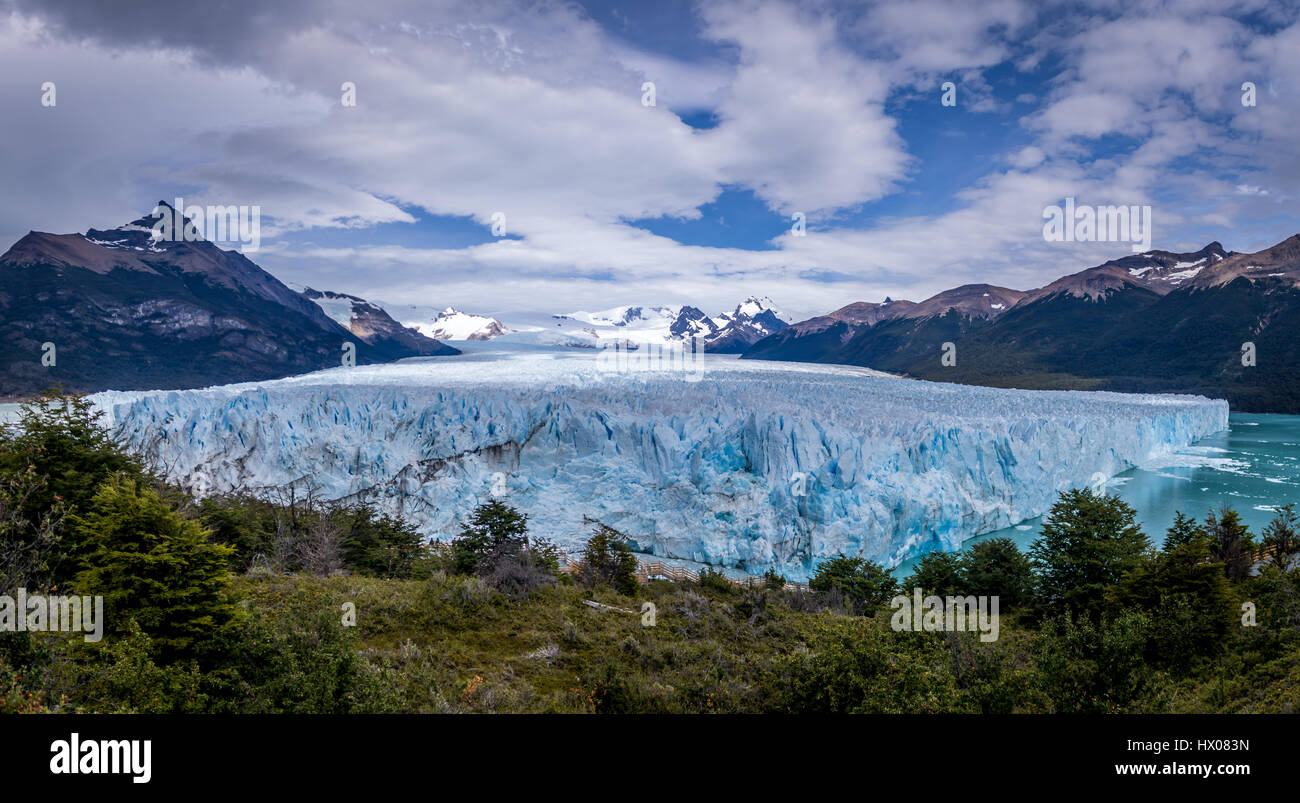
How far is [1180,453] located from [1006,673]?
40.0m

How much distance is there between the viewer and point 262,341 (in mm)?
82188

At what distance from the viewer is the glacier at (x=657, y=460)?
19312mm

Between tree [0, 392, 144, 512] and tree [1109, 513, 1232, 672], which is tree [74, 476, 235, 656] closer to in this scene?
tree [0, 392, 144, 512]

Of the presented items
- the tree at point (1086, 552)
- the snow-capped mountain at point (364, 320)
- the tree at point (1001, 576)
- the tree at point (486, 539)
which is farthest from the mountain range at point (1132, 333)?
the snow-capped mountain at point (364, 320)

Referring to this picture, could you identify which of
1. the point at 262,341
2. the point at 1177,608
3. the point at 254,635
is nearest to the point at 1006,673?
the point at 1177,608

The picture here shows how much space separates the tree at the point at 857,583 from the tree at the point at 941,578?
0.58 meters

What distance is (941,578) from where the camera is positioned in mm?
13922

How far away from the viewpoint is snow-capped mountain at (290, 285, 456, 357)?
12512 cm

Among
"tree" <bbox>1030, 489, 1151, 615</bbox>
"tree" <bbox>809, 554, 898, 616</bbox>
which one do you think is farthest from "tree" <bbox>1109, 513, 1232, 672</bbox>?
"tree" <bbox>809, 554, 898, 616</bbox>

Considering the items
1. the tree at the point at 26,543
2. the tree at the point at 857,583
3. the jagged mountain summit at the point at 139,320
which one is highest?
the jagged mountain summit at the point at 139,320

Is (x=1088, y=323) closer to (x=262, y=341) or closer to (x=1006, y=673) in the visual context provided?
(x=1006, y=673)

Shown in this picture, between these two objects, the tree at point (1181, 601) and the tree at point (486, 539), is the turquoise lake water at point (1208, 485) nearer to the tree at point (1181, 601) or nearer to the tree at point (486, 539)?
the tree at point (1181, 601)

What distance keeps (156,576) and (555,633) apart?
460 centimetres
